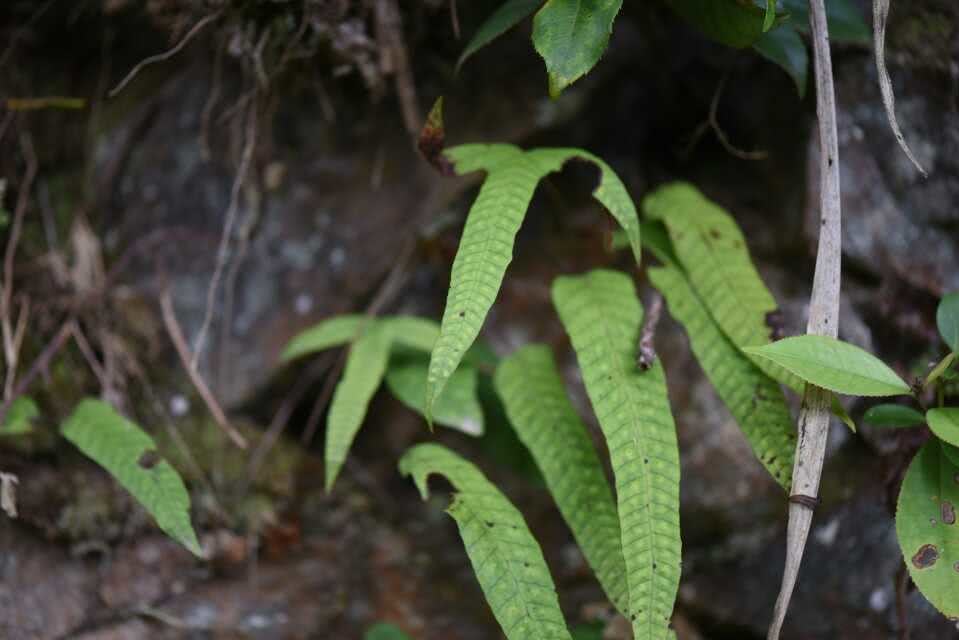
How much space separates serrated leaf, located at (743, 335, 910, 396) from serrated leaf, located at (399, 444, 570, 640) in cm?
47

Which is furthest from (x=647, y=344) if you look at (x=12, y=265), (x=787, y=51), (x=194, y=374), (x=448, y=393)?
(x=12, y=265)

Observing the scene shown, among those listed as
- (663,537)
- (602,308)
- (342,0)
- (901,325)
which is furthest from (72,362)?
(901,325)

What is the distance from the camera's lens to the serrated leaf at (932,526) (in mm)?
1172

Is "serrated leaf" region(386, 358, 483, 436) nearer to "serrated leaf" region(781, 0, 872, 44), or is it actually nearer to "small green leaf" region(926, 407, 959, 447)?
"small green leaf" region(926, 407, 959, 447)

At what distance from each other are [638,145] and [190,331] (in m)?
1.28

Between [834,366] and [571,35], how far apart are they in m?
0.65

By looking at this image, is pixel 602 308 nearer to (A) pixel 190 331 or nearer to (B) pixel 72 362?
(A) pixel 190 331

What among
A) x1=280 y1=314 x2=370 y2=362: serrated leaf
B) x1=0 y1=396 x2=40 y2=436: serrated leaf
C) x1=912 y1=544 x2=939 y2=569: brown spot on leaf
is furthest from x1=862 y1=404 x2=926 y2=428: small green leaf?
x1=0 y1=396 x2=40 y2=436: serrated leaf

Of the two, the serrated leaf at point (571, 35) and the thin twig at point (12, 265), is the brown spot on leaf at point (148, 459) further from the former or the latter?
the serrated leaf at point (571, 35)

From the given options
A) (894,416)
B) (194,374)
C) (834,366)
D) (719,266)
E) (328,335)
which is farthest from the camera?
(328,335)

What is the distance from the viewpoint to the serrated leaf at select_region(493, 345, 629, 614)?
132 cm

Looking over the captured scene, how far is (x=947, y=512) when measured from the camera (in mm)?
1225

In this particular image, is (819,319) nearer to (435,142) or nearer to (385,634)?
(435,142)

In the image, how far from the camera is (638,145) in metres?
2.23
